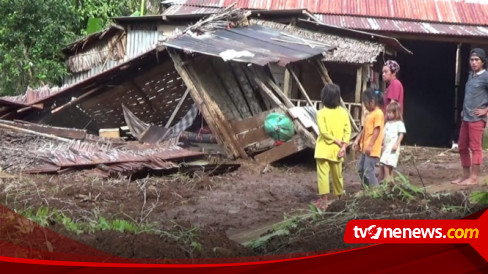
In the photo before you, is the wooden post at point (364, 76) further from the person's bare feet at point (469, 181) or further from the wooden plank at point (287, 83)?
the person's bare feet at point (469, 181)

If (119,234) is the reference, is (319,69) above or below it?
above

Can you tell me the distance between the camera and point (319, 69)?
8.98 feet

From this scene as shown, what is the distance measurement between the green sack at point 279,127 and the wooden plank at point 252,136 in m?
0.02

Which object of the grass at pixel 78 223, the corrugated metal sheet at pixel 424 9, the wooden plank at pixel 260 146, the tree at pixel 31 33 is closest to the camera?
the grass at pixel 78 223

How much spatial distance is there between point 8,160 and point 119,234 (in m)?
0.51

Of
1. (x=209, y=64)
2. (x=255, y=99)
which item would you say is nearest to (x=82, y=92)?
(x=209, y=64)

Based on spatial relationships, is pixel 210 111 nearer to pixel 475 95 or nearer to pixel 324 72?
pixel 324 72

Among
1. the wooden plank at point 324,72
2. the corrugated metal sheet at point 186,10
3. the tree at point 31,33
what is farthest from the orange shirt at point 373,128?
the tree at point 31,33

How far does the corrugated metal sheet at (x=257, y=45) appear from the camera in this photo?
268 cm

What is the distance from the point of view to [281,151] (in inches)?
103

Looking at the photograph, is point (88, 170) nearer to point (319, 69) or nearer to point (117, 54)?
point (117, 54)

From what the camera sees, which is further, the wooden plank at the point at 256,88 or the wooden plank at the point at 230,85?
the wooden plank at the point at 230,85

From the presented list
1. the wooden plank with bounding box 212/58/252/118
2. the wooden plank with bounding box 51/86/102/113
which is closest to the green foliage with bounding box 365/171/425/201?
the wooden plank with bounding box 212/58/252/118

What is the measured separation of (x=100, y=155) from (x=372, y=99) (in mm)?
1499
